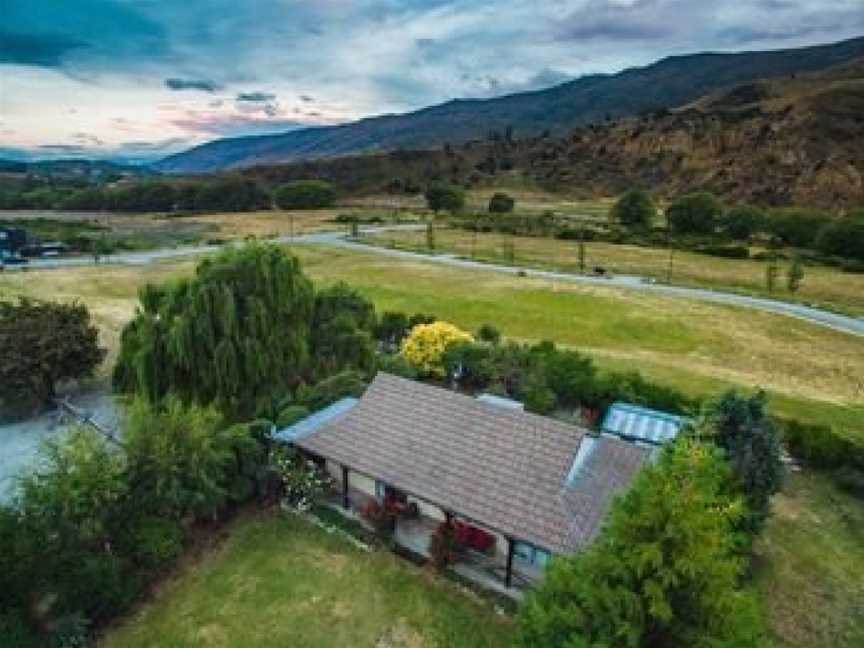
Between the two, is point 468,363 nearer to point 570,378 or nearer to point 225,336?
point 570,378

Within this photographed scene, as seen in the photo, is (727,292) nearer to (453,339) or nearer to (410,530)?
(453,339)

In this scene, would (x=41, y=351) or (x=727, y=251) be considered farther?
(x=727, y=251)

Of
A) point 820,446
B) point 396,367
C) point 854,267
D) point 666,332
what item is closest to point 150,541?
point 396,367

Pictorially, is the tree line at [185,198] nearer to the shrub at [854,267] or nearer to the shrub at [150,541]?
the shrub at [854,267]

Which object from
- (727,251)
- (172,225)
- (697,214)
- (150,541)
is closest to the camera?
(150,541)

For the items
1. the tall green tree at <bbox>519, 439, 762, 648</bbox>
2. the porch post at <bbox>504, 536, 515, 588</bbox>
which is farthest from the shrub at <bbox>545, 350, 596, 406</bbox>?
the tall green tree at <bbox>519, 439, 762, 648</bbox>

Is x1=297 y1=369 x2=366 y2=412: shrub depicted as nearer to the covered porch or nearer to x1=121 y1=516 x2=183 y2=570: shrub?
the covered porch

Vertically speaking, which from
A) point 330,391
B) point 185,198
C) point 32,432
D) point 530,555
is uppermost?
point 330,391
